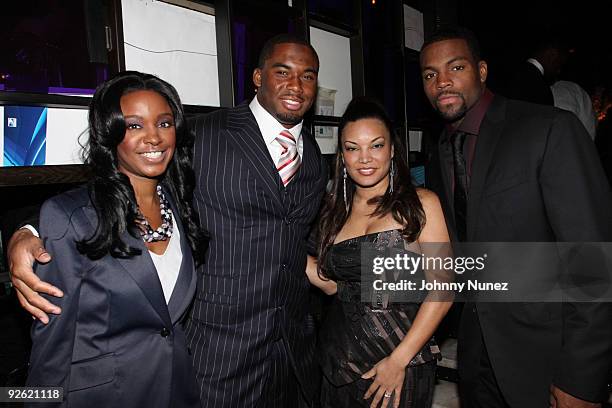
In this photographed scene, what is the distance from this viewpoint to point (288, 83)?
212 cm

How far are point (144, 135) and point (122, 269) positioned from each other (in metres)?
0.47

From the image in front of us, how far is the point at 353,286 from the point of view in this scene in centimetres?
197

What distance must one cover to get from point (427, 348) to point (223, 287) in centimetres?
90

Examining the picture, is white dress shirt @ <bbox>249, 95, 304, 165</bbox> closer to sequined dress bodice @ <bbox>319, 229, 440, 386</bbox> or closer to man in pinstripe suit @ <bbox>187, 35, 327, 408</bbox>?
man in pinstripe suit @ <bbox>187, 35, 327, 408</bbox>

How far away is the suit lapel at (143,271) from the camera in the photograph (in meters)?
1.49

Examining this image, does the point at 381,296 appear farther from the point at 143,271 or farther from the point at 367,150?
the point at 143,271

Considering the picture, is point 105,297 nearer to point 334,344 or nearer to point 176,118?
point 176,118

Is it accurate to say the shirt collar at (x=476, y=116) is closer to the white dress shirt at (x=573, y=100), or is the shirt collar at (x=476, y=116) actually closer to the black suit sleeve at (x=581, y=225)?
the black suit sleeve at (x=581, y=225)

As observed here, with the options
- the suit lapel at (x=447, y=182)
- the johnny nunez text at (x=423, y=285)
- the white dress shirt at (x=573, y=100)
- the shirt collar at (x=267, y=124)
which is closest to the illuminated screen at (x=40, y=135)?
the shirt collar at (x=267, y=124)

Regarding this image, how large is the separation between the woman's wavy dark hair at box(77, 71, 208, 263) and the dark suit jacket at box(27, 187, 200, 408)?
0.11 ft

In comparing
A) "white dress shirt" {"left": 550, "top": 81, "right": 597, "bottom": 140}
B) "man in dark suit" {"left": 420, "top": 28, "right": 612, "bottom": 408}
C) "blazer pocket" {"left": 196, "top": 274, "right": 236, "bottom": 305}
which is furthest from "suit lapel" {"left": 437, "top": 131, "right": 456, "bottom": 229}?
"white dress shirt" {"left": 550, "top": 81, "right": 597, "bottom": 140}

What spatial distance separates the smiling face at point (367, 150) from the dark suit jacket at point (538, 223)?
0.40 metres

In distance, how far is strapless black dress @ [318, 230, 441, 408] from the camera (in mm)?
1895

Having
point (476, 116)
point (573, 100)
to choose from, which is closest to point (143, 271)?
point (476, 116)
